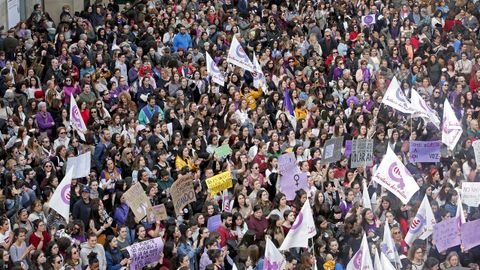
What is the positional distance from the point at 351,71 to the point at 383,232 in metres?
9.12

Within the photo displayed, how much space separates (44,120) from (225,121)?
336cm

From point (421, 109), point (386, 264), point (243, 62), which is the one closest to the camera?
point (386, 264)

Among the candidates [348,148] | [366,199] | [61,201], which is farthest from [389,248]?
[61,201]

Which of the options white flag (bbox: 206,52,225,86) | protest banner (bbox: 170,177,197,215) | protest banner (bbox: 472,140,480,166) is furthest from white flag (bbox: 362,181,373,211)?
white flag (bbox: 206,52,225,86)

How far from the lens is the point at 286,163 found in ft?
84.1

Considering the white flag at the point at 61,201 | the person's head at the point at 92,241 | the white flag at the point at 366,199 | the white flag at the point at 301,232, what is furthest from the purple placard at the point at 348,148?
the person's head at the point at 92,241

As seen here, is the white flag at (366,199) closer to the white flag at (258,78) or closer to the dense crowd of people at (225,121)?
the dense crowd of people at (225,121)

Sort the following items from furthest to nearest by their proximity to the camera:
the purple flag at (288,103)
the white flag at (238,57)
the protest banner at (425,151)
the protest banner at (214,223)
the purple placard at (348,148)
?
1. the white flag at (238,57)
2. the purple flag at (288,103)
3. the protest banner at (425,151)
4. the purple placard at (348,148)
5. the protest banner at (214,223)

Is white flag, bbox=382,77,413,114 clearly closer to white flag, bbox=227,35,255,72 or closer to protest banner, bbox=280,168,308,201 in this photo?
white flag, bbox=227,35,255,72

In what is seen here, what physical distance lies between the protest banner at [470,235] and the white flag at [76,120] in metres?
6.44

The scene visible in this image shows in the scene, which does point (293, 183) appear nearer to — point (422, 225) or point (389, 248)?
point (422, 225)

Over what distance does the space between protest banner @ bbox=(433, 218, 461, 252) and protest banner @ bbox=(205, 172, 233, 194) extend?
3.21 metres

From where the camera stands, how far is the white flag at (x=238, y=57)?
30.8 meters

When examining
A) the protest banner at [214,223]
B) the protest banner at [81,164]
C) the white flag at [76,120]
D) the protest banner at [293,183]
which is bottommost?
the protest banner at [293,183]
